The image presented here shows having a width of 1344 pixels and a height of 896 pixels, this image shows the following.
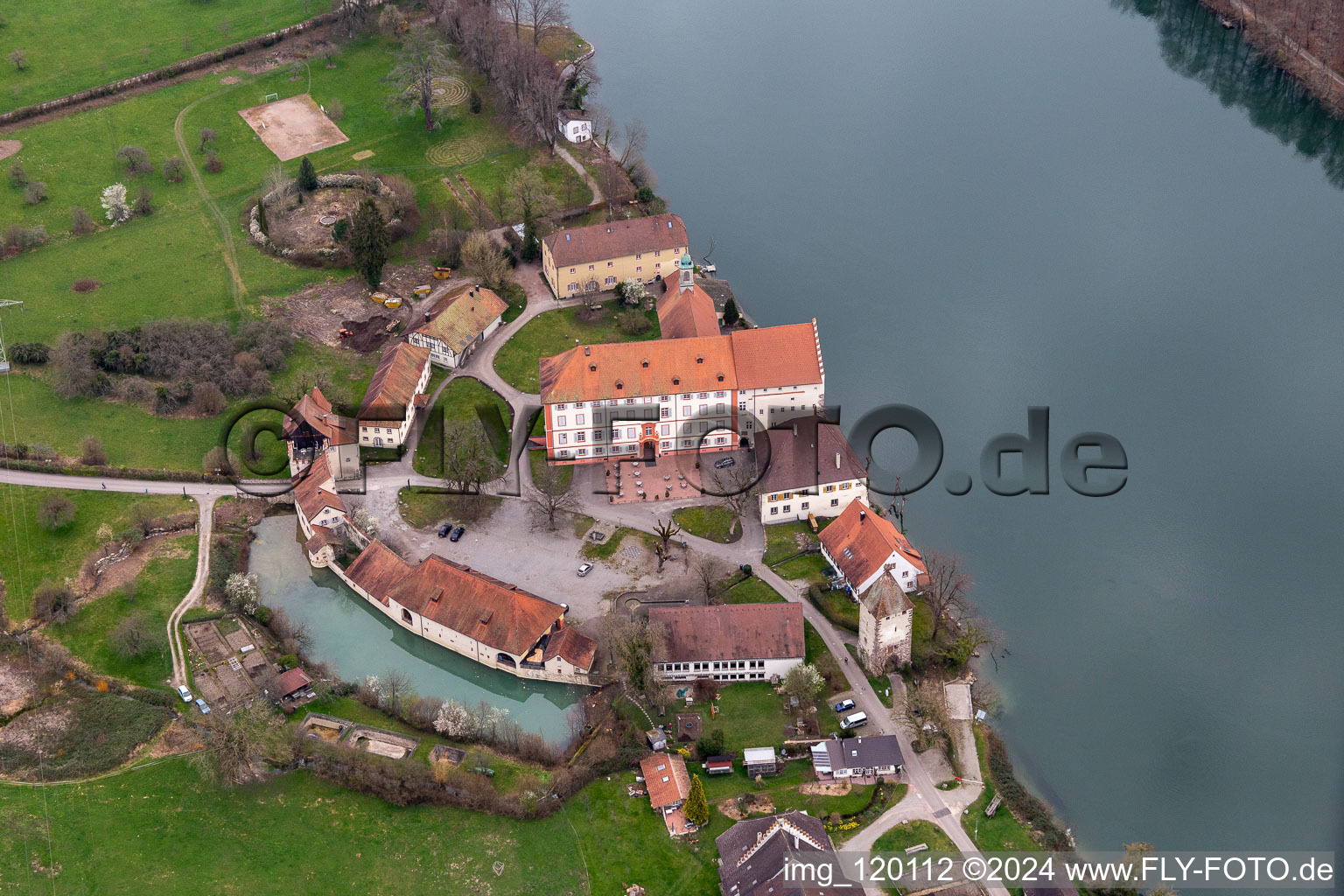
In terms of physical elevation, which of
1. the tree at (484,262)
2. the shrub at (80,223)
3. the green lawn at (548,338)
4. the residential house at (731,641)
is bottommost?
the residential house at (731,641)

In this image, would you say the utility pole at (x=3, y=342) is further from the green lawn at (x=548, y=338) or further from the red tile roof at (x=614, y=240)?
the red tile roof at (x=614, y=240)

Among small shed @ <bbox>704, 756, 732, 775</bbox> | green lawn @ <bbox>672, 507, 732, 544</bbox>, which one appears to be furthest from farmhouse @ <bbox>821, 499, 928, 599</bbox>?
small shed @ <bbox>704, 756, 732, 775</bbox>

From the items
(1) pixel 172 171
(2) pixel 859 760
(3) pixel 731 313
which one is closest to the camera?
(2) pixel 859 760

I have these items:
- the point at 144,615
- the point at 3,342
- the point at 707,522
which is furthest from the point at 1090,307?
the point at 3,342

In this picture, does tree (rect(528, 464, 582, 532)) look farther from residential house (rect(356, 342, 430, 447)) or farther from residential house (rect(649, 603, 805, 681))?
residential house (rect(649, 603, 805, 681))

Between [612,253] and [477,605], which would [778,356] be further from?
[477,605]

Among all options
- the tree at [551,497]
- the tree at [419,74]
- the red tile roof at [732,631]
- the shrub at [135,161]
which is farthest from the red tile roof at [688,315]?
the shrub at [135,161]

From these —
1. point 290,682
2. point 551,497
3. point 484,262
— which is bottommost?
point 290,682

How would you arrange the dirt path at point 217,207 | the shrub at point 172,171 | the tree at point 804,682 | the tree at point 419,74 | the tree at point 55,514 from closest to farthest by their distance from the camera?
1. the tree at point 804,682
2. the tree at point 55,514
3. the dirt path at point 217,207
4. the shrub at point 172,171
5. the tree at point 419,74
